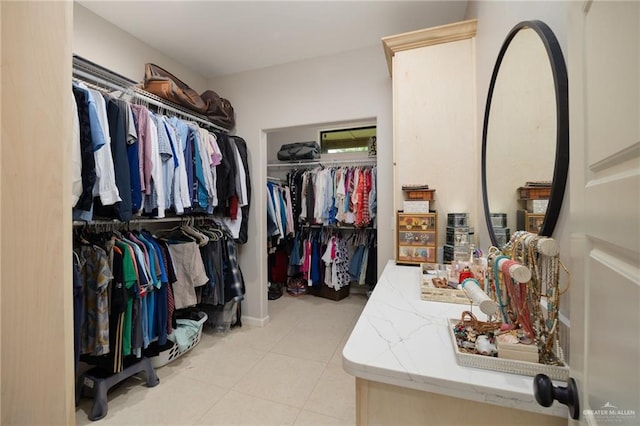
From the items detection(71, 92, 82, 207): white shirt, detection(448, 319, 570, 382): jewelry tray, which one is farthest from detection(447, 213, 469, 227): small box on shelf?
detection(71, 92, 82, 207): white shirt

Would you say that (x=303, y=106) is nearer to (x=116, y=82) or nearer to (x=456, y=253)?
(x=116, y=82)

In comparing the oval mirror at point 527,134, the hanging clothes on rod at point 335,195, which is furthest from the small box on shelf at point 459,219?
the hanging clothes on rod at point 335,195

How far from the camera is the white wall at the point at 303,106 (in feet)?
7.09

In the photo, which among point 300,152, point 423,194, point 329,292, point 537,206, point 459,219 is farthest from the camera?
point 300,152

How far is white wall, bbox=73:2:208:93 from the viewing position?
1.75 metres

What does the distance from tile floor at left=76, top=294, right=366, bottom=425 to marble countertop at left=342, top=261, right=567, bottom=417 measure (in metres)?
0.96

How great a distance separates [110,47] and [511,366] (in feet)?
9.29

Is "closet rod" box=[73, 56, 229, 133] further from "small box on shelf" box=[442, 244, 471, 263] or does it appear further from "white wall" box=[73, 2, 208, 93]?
"small box on shelf" box=[442, 244, 471, 263]

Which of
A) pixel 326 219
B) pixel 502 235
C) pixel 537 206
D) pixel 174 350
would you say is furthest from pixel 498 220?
pixel 174 350

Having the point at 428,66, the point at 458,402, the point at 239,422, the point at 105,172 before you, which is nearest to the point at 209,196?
the point at 105,172

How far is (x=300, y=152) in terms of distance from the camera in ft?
11.4

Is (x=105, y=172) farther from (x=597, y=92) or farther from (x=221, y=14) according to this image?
(x=597, y=92)

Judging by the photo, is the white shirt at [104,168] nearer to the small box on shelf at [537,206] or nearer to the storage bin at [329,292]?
the small box on shelf at [537,206]

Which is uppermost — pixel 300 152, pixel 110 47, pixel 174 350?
pixel 110 47
